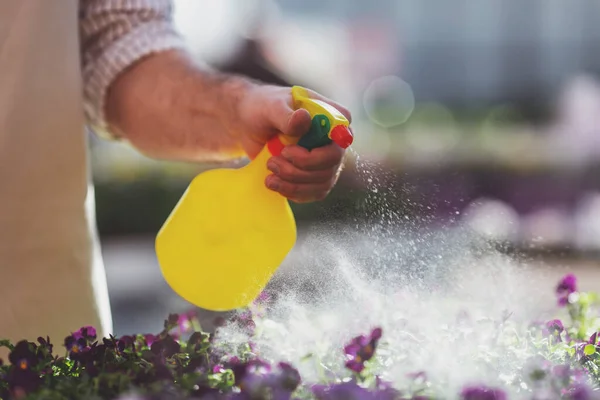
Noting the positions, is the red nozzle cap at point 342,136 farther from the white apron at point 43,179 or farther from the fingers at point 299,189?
the white apron at point 43,179

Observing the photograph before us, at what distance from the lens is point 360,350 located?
112 centimetres

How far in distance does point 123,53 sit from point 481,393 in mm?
1040

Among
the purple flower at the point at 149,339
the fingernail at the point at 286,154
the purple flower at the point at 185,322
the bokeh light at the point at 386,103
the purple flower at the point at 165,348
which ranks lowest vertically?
the bokeh light at the point at 386,103

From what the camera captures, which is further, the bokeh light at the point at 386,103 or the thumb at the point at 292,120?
the bokeh light at the point at 386,103

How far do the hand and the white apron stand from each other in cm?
53

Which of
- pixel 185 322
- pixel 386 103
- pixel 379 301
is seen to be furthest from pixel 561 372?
pixel 386 103

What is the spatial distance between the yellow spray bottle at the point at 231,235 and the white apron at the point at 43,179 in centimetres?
44

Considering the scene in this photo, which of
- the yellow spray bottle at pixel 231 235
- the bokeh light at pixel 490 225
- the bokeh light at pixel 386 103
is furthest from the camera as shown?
the bokeh light at pixel 386 103

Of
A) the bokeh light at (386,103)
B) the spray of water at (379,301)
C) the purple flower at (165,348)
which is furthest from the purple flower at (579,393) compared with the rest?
the bokeh light at (386,103)

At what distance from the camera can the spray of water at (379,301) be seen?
119 cm

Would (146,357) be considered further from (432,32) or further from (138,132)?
(432,32)

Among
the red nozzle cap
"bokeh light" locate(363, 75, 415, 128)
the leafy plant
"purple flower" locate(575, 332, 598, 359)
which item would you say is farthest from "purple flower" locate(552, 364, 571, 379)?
"bokeh light" locate(363, 75, 415, 128)

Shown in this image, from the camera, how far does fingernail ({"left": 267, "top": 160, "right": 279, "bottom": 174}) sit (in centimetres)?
121

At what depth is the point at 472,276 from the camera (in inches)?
53.2
